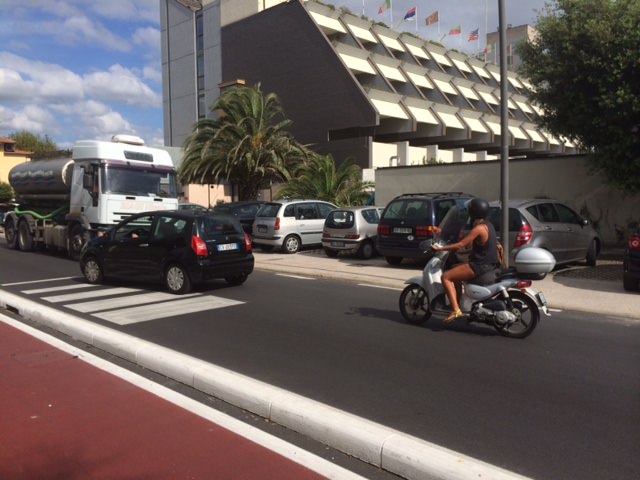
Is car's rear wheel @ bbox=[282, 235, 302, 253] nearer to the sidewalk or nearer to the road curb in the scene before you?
the sidewalk

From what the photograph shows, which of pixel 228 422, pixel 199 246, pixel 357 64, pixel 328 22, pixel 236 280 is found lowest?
pixel 228 422

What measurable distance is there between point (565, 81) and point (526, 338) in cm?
940

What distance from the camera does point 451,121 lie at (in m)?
40.1

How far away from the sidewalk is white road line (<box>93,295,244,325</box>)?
3.53m

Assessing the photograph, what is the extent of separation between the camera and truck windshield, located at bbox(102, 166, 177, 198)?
1380cm

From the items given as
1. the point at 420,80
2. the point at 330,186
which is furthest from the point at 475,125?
the point at 330,186

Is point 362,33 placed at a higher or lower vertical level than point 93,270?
higher

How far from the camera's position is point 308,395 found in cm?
465

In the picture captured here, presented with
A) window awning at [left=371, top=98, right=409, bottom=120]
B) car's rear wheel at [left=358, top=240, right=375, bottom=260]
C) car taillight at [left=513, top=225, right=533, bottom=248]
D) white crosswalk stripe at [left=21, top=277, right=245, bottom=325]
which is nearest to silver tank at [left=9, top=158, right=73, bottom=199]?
white crosswalk stripe at [left=21, top=277, right=245, bottom=325]

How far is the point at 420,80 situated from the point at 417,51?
6266 millimetres

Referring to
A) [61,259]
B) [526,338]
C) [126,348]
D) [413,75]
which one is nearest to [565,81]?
[526,338]

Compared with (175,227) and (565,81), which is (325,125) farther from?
(175,227)

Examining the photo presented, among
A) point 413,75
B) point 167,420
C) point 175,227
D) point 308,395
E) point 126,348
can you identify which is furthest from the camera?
A: point 413,75

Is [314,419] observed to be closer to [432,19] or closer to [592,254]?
[592,254]
